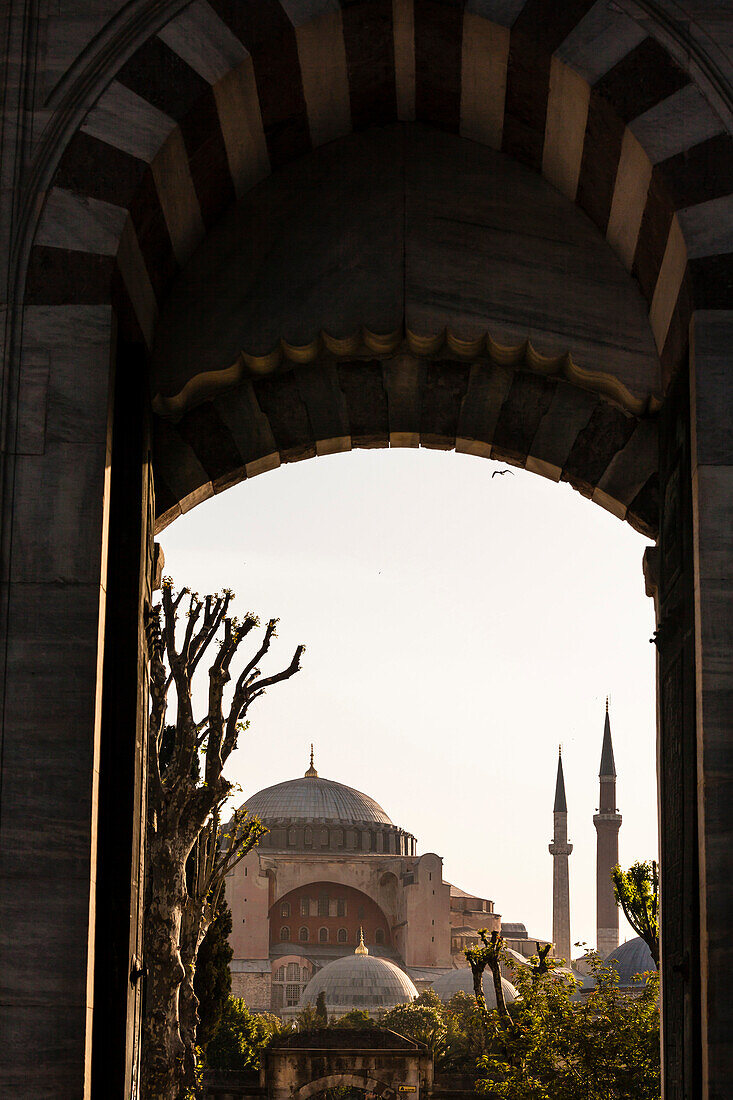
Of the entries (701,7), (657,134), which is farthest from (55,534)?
(701,7)

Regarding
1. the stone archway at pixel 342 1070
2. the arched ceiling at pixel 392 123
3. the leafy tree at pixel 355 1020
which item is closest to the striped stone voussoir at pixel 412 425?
the arched ceiling at pixel 392 123

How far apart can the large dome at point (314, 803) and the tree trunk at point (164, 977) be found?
342 ft

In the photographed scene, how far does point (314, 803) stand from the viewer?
124 metres

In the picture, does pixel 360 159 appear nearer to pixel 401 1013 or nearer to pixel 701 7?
pixel 701 7

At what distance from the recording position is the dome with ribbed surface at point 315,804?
402ft

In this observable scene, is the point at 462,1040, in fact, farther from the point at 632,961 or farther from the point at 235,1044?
the point at 632,961

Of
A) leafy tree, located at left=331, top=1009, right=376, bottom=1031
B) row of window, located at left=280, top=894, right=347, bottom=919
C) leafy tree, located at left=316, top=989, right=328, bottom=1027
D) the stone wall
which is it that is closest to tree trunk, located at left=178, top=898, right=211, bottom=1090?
leafy tree, located at left=331, top=1009, right=376, bottom=1031

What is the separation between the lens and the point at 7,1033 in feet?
16.8

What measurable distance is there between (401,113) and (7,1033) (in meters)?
4.58

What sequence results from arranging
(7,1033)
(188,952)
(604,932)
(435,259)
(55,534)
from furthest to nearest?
(604,932), (188,952), (435,259), (55,534), (7,1033)

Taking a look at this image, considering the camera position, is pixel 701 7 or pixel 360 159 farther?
pixel 360 159

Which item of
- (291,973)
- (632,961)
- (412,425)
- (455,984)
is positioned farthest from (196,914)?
(291,973)

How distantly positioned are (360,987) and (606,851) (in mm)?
32094

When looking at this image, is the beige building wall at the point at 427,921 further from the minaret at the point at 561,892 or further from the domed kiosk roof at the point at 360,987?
the minaret at the point at 561,892
